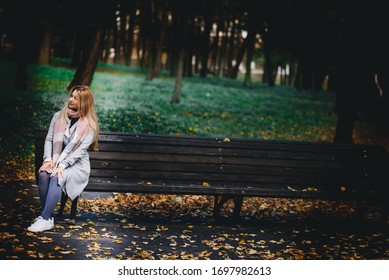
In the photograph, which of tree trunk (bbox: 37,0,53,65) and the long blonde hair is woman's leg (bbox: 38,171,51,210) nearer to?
the long blonde hair

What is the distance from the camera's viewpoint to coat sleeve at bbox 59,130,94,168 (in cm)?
594

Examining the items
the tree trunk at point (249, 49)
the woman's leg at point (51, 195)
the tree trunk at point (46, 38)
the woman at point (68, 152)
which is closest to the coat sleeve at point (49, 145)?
the woman at point (68, 152)

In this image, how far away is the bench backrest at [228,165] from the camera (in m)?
6.64

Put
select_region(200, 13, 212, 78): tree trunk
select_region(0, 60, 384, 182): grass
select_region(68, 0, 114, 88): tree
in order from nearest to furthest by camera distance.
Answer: select_region(0, 60, 384, 182): grass → select_region(68, 0, 114, 88): tree → select_region(200, 13, 212, 78): tree trunk

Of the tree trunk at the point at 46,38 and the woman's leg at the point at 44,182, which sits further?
the tree trunk at the point at 46,38

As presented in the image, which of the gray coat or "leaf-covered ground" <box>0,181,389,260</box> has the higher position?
the gray coat

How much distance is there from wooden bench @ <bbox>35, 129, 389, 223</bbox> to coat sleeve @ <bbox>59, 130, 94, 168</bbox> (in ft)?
1.46

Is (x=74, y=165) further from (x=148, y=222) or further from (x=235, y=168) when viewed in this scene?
(x=235, y=168)

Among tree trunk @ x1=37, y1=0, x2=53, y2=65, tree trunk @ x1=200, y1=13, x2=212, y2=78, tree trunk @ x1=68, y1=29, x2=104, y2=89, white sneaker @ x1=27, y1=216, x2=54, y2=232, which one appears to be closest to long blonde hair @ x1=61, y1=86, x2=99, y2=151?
white sneaker @ x1=27, y1=216, x2=54, y2=232

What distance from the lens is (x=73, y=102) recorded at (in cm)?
599

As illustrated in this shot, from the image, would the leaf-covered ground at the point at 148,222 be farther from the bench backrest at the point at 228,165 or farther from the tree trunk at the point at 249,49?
the tree trunk at the point at 249,49

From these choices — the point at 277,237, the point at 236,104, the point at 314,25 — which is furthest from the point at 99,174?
the point at 314,25

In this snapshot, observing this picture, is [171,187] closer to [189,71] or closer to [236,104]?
[236,104]
